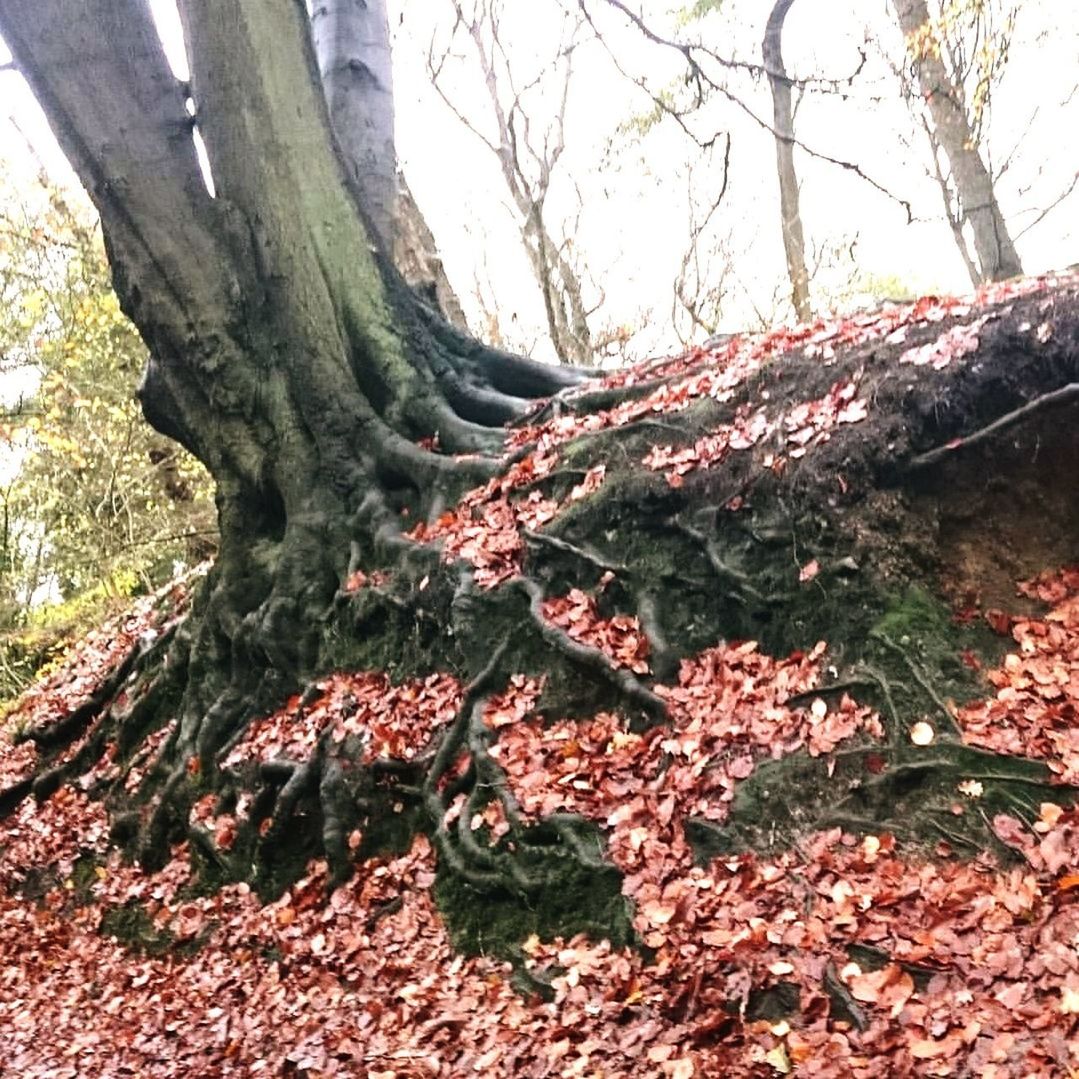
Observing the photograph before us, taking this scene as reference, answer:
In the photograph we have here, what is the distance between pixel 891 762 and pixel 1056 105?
17669 millimetres

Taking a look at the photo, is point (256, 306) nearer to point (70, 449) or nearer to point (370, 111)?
point (370, 111)

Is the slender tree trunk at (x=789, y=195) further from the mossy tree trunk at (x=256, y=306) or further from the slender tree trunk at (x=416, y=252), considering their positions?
the mossy tree trunk at (x=256, y=306)

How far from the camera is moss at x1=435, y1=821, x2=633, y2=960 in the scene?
192 inches

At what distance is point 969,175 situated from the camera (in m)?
12.5

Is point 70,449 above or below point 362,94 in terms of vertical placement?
below

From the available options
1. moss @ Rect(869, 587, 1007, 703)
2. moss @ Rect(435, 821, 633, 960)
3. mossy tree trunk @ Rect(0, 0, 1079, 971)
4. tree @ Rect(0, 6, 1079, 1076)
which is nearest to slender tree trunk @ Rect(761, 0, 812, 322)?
Answer: mossy tree trunk @ Rect(0, 0, 1079, 971)

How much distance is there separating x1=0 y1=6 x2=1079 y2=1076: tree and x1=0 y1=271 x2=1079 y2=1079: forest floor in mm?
25

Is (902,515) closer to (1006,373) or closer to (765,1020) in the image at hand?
(1006,373)

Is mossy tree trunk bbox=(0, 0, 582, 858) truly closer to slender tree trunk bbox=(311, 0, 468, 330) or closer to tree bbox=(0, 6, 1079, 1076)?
tree bbox=(0, 6, 1079, 1076)

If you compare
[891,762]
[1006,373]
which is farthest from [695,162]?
[891,762]

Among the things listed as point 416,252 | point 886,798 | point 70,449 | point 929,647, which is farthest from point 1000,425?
point 70,449

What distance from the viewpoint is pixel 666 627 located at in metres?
5.95

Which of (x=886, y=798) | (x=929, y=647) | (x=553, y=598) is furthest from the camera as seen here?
(x=553, y=598)

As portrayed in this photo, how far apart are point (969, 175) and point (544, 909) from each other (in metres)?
10.9
